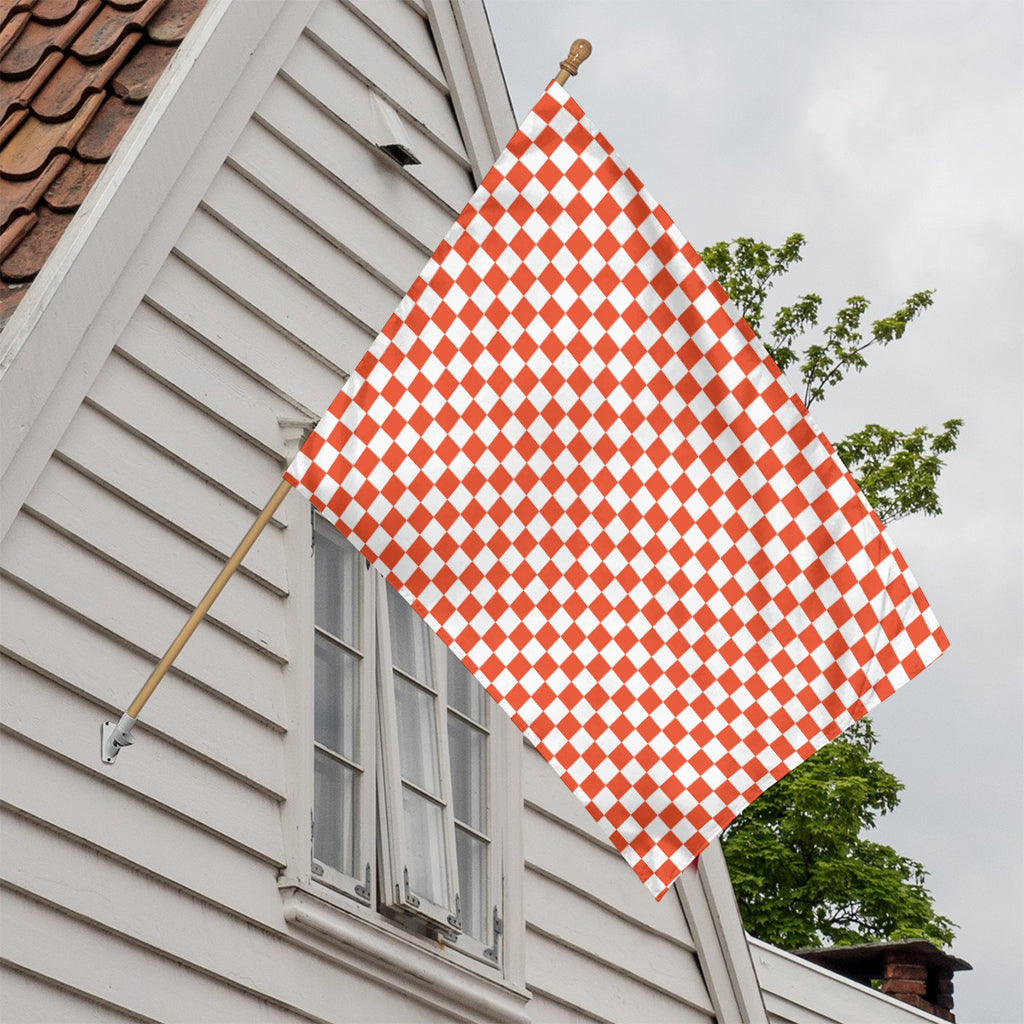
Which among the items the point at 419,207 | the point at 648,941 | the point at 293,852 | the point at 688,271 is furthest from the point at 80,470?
the point at 648,941

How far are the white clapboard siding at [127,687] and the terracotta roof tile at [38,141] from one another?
1.30m

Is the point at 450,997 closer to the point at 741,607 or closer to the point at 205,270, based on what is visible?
the point at 741,607

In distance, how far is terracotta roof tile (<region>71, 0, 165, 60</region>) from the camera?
5.62 meters

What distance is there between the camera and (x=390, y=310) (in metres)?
6.47

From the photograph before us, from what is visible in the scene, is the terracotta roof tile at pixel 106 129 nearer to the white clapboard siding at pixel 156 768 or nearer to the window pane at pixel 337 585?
the window pane at pixel 337 585

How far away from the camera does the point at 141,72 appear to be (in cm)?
555

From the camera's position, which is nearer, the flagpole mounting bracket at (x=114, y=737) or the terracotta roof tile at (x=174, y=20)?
the flagpole mounting bracket at (x=114, y=737)

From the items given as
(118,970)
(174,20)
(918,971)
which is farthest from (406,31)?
(918,971)

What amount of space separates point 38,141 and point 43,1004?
2.40 metres

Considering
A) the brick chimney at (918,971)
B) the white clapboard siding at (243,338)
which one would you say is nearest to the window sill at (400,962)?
the white clapboard siding at (243,338)

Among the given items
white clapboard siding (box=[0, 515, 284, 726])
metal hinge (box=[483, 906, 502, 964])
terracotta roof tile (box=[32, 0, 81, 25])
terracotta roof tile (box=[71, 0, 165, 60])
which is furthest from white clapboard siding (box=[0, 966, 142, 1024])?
terracotta roof tile (box=[32, 0, 81, 25])

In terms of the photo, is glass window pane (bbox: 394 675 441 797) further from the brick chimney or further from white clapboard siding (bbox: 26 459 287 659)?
the brick chimney

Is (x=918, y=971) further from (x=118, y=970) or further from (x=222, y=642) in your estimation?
(x=118, y=970)

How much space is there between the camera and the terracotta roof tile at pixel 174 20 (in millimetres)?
5636
